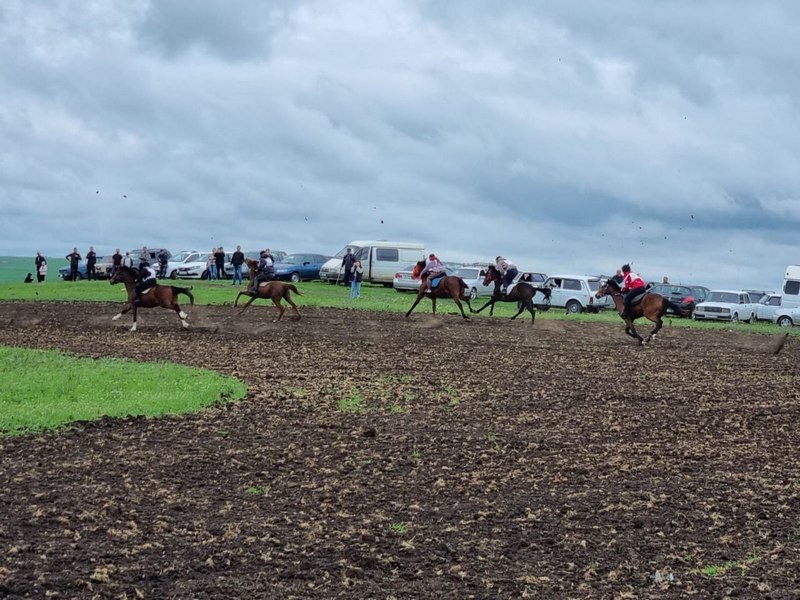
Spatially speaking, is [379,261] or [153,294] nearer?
[153,294]

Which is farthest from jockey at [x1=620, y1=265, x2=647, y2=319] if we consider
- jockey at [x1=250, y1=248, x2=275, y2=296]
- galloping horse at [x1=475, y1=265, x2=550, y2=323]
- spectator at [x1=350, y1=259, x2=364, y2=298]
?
spectator at [x1=350, y1=259, x2=364, y2=298]

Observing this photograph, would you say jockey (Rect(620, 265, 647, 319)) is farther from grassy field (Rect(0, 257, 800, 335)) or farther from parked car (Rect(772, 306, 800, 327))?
parked car (Rect(772, 306, 800, 327))

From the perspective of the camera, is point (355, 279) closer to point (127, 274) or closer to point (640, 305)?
point (127, 274)

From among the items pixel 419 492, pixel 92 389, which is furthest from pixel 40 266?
pixel 419 492

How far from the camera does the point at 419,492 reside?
1203cm

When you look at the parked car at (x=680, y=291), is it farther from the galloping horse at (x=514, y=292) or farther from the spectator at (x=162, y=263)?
the spectator at (x=162, y=263)

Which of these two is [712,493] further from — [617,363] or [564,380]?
[617,363]

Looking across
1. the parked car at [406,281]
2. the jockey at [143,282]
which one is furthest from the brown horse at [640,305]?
the parked car at [406,281]

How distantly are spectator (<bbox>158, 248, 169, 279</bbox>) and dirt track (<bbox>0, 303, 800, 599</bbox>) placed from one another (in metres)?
42.3

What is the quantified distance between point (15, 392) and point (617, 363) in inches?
563

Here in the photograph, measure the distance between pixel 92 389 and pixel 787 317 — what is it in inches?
1731

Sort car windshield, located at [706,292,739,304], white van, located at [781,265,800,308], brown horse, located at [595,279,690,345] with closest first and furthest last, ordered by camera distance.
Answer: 1. brown horse, located at [595,279,690,345]
2. car windshield, located at [706,292,739,304]
3. white van, located at [781,265,800,308]

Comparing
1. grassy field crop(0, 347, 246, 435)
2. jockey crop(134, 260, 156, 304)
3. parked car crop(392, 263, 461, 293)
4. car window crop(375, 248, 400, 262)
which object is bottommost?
grassy field crop(0, 347, 246, 435)

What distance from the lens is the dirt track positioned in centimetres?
909
